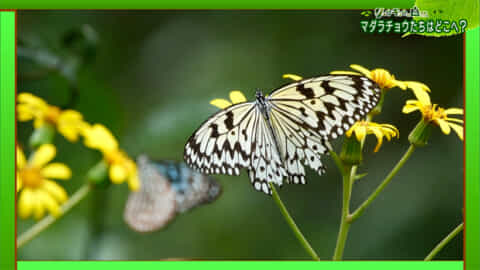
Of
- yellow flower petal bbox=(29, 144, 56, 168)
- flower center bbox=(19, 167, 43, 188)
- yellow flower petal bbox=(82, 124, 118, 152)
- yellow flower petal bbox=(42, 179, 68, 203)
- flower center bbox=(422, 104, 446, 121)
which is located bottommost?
yellow flower petal bbox=(42, 179, 68, 203)

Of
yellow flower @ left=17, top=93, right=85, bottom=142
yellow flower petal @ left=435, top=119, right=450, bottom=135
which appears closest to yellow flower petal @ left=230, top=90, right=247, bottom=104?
yellow flower @ left=17, top=93, right=85, bottom=142

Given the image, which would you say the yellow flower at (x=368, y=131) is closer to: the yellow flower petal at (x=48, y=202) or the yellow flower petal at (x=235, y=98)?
the yellow flower petal at (x=235, y=98)

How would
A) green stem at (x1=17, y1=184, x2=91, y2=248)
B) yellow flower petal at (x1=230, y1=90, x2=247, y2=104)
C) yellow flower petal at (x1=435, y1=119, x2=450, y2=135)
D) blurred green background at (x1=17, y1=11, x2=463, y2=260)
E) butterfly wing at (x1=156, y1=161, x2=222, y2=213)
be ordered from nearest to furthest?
green stem at (x1=17, y1=184, x2=91, y2=248) → yellow flower petal at (x1=435, y1=119, x2=450, y2=135) → yellow flower petal at (x1=230, y1=90, x2=247, y2=104) → butterfly wing at (x1=156, y1=161, x2=222, y2=213) → blurred green background at (x1=17, y1=11, x2=463, y2=260)

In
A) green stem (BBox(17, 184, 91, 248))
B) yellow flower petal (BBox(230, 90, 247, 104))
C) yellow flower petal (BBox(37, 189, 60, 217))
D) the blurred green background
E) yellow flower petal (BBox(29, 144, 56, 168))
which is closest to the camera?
green stem (BBox(17, 184, 91, 248))

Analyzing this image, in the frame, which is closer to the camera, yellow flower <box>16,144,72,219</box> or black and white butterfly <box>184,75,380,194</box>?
yellow flower <box>16,144,72,219</box>

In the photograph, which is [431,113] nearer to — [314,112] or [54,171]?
[314,112]

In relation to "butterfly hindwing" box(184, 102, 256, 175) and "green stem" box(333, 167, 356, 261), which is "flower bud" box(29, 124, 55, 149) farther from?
"green stem" box(333, 167, 356, 261)
